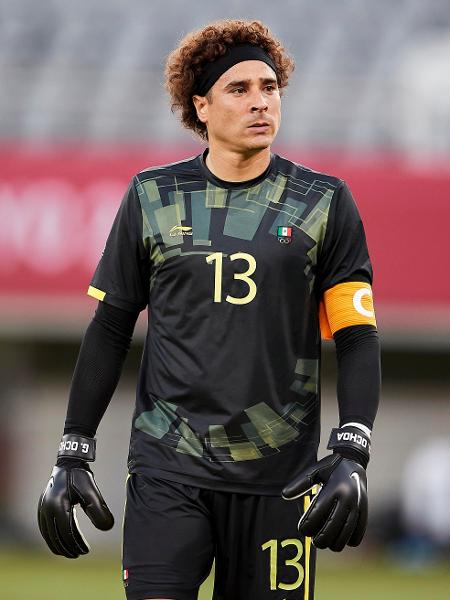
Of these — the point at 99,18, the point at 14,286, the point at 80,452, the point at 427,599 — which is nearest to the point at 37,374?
the point at 14,286

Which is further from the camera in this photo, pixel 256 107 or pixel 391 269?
pixel 391 269

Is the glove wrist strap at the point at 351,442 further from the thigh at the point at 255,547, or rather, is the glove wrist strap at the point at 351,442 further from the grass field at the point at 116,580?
the grass field at the point at 116,580

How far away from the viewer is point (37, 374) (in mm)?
15289

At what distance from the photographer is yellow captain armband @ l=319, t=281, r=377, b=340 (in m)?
4.26

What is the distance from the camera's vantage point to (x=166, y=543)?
13.6ft

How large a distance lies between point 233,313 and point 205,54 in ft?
2.75

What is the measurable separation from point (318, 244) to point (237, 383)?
48 cm

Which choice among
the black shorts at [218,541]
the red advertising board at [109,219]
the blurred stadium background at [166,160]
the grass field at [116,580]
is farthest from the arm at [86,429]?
the red advertising board at [109,219]

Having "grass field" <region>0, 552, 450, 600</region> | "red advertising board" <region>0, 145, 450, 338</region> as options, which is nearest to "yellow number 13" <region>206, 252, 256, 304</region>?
"grass field" <region>0, 552, 450, 600</region>

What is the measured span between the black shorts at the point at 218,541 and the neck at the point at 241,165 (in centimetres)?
95

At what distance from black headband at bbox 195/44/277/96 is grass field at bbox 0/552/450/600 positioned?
605 centimetres

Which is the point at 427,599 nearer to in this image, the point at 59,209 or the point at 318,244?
the point at 59,209

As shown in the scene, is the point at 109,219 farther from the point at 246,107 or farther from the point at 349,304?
the point at 349,304

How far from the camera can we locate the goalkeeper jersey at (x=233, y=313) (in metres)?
4.20
